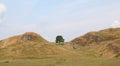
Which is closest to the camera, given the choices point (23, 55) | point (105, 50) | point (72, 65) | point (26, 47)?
point (72, 65)

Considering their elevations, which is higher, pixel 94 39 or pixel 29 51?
pixel 94 39

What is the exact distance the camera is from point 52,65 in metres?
62.7

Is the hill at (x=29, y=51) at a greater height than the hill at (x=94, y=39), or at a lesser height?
lesser

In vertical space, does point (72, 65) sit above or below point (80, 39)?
below

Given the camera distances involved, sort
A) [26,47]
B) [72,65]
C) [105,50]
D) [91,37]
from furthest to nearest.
Result: [91,37], [105,50], [26,47], [72,65]

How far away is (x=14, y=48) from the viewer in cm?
11456

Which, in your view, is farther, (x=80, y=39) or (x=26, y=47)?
(x=80, y=39)

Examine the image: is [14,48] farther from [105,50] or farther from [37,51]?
[105,50]

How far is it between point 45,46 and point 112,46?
28.8 m

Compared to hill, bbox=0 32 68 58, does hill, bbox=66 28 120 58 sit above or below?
above

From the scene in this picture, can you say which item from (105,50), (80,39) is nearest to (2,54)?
(105,50)

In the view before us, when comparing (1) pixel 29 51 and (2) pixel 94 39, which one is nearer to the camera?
(1) pixel 29 51

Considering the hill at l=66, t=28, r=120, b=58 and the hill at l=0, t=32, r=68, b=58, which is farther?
the hill at l=66, t=28, r=120, b=58

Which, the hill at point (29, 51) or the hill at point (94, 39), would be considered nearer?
the hill at point (29, 51)
